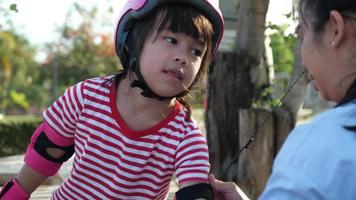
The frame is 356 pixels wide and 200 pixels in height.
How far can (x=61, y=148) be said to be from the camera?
239 cm

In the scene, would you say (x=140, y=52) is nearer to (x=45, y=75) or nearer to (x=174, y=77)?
(x=174, y=77)

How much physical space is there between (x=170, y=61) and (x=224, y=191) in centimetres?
51

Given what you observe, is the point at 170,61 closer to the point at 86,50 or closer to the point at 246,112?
the point at 246,112

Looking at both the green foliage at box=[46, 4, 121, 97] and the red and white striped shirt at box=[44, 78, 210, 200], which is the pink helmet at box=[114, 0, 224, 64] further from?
the green foliage at box=[46, 4, 121, 97]

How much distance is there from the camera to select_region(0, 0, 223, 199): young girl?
213cm

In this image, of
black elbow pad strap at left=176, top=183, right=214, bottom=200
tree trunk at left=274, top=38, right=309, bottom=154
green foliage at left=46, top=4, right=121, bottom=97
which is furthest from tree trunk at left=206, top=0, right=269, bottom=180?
green foliage at left=46, top=4, right=121, bottom=97

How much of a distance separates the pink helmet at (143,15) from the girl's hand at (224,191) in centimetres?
55

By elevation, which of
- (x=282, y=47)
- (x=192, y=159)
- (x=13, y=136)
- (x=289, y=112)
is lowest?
(x=13, y=136)

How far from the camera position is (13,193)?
2359 mm

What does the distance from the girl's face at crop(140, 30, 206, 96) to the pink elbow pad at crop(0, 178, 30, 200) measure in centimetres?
70

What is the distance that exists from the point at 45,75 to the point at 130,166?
63.3 metres

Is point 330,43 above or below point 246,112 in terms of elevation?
above

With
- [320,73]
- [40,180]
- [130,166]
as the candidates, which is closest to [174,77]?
[130,166]

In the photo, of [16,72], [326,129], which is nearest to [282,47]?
[326,129]
